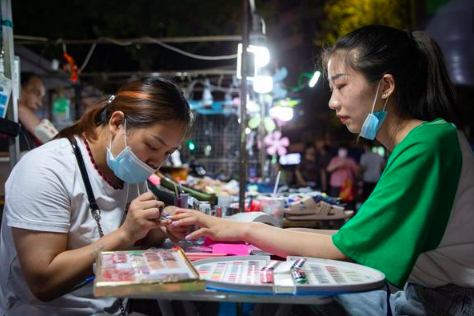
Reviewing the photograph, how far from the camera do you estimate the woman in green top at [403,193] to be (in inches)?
65.8

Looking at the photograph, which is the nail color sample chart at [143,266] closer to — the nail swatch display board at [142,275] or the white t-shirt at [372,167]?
the nail swatch display board at [142,275]

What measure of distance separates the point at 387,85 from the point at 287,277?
1.11 m

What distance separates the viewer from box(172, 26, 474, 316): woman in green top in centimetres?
167

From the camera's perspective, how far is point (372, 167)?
10023 millimetres

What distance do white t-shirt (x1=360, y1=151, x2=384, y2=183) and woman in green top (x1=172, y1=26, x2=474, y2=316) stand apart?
820 cm

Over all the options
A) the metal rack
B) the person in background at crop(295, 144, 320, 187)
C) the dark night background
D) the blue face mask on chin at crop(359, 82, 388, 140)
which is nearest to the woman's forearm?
the blue face mask on chin at crop(359, 82, 388, 140)

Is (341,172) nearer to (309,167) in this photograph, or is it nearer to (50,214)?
(309,167)

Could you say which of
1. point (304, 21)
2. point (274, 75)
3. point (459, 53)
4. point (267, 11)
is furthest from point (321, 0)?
point (274, 75)

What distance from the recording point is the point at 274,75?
9.82 m

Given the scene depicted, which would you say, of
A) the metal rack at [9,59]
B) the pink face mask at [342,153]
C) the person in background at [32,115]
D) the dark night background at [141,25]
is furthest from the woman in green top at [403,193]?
the pink face mask at [342,153]

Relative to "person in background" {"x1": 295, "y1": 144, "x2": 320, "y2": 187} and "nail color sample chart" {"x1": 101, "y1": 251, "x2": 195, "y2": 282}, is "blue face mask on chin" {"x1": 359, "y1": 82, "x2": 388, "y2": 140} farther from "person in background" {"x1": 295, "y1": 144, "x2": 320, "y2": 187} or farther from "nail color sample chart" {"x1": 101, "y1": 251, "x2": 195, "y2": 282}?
"person in background" {"x1": 295, "y1": 144, "x2": 320, "y2": 187}

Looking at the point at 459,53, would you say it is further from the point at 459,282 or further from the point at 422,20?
the point at 459,282

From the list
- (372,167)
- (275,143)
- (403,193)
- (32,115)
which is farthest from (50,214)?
(372,167)

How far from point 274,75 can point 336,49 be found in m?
7.78
